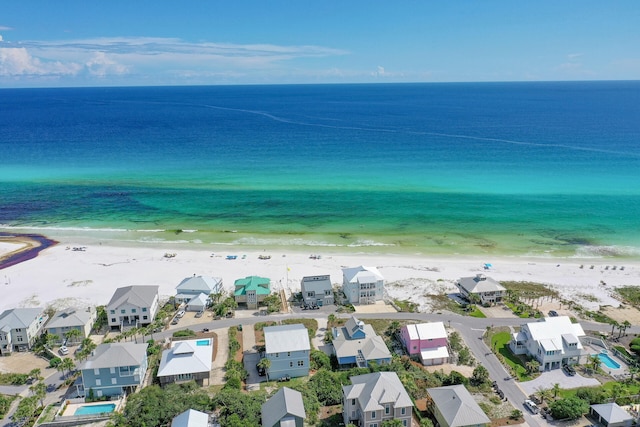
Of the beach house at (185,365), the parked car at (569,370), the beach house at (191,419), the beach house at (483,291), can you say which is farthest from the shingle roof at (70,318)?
the parked car at (569,370)

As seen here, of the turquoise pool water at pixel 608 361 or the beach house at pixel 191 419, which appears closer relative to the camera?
the beach house at pixel 191 419

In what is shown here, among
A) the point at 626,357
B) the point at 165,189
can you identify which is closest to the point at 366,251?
the point at 626,357

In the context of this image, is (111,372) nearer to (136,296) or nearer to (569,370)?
(136,296)

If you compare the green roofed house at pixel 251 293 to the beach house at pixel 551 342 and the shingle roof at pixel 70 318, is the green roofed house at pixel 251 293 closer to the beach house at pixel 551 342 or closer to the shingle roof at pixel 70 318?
the shingle roof at pixel 70 318

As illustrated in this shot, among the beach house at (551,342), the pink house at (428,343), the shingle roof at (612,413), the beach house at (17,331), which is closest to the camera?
the shingle roof at (612,413)

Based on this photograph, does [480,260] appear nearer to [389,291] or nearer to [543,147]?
[389,291]

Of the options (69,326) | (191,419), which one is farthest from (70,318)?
(191,419)
